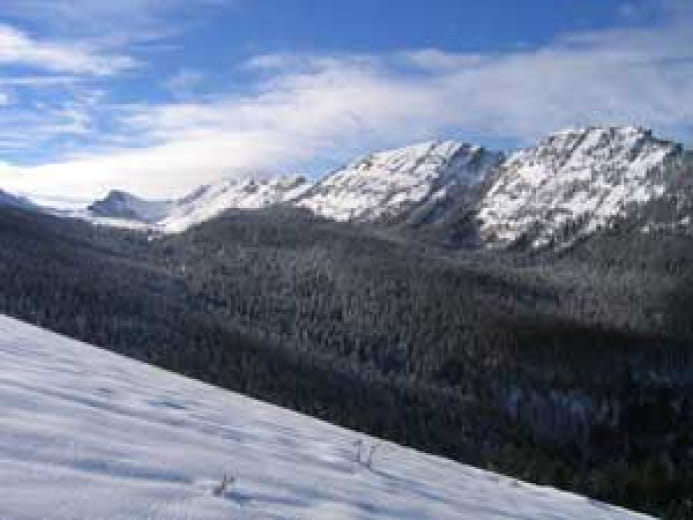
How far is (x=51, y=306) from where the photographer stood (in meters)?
170

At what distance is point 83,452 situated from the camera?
737 cm

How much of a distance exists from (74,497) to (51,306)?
170997mm

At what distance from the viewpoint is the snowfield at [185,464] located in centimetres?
654

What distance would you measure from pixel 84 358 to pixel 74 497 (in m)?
8.38

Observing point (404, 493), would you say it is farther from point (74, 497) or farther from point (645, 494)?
point (645, 494)

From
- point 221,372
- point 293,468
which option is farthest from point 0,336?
point 221,372

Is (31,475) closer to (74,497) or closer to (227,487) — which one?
(74,497)

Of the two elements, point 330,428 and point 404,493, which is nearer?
point 404,493

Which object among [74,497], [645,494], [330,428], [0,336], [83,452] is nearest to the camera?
[74,497]

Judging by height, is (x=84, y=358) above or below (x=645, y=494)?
above

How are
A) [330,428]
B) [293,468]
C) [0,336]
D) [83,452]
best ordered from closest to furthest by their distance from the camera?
[83,452]
[293,468]
[0,336]
[330,428]

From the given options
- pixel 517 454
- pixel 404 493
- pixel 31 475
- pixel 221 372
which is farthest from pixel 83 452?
pixel 221 372

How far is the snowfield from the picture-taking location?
257 inches

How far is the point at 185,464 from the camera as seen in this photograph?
7.98 m
